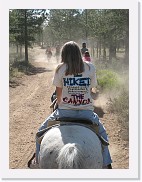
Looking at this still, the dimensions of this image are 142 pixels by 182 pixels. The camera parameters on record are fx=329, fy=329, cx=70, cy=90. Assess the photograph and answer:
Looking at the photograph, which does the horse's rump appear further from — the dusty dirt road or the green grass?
the green grass

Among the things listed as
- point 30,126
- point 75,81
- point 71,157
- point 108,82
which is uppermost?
point 75,81

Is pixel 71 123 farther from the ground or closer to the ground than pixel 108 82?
closer to the ground

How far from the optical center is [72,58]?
3.87 m

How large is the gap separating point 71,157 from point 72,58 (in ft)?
3.85

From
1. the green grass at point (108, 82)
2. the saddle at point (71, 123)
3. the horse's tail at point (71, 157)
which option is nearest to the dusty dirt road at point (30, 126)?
the green grass at point (108, 82)

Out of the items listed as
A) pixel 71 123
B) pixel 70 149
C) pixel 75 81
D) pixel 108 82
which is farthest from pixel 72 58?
pixel 108 82

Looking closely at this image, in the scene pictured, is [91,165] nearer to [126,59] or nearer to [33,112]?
[33,112]

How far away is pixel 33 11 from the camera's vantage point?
24.3 m

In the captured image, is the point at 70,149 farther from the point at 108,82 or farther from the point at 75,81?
the point at 108,82

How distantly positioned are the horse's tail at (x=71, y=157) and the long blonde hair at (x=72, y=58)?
922 mm

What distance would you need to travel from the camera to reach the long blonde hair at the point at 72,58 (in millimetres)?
3846

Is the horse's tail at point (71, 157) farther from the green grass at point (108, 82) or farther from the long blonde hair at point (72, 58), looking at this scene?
the green grass at point (108, 82)

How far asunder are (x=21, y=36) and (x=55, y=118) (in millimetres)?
21395

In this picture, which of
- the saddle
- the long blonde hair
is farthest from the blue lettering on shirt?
the saddle
